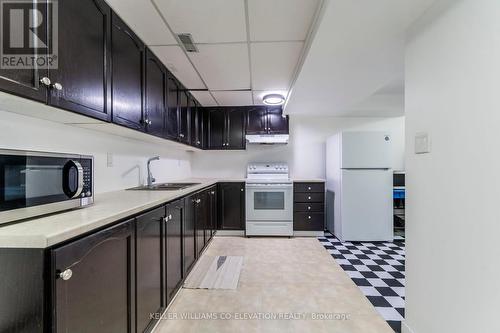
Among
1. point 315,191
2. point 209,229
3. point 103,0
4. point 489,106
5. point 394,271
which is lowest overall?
point 394,271

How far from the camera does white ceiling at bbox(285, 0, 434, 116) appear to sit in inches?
52.9

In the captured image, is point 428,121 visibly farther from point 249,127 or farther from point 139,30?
point 249,127

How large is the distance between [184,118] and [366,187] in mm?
2774

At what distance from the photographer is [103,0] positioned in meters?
1.41

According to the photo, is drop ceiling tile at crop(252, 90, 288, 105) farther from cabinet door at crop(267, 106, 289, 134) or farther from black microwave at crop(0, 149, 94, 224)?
black microwave at crop(0, 149, 94, 224)

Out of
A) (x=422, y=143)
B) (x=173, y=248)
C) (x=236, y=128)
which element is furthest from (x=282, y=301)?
(x=236, y=128)

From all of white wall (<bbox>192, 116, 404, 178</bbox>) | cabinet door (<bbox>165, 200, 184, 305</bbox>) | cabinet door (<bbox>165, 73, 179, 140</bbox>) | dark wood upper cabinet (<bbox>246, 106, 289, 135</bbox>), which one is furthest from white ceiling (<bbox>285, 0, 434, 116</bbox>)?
cabinet door (<bbox>165, 200, 184, 305</bbox>)

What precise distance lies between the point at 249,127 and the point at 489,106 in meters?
3.28

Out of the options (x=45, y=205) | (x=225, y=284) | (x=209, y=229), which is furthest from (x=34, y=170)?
(x=209, y=229)

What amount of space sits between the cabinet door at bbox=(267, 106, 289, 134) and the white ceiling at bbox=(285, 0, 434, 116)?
662 mm

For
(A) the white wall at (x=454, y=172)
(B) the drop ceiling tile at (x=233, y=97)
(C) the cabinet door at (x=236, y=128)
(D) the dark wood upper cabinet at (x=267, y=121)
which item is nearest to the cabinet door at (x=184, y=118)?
(B) the drop ceiling tile at (x=233, y=97)

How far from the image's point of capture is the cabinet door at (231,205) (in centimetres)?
380

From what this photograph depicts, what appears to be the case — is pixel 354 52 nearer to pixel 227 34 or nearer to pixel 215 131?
pixel 227 34

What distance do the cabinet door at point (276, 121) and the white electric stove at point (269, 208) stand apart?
0.91 metres
